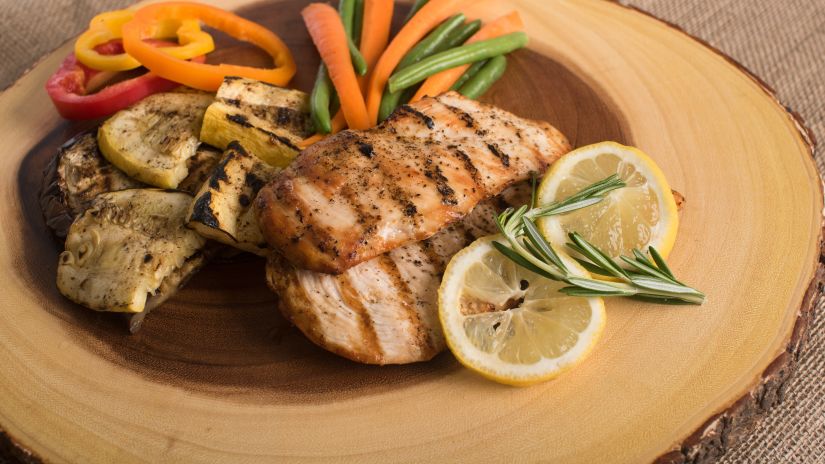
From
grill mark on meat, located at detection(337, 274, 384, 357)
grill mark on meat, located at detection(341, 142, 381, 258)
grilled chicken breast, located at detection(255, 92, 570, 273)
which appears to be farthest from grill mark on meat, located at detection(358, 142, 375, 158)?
grill mark on meat, located at detection(337, 274, 384, 357)

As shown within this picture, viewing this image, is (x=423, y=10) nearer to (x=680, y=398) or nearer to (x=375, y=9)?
(x=375, y=9)

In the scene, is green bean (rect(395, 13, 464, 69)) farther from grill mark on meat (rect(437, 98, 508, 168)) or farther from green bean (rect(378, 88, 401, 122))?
grill mark on meat (rect(437, 98, 508, 168))

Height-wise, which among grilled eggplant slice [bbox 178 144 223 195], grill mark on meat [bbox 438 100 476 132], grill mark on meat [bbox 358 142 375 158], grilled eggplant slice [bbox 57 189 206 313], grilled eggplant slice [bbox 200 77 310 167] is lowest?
grilled eggplant slice [bbox 57 189 206 313]

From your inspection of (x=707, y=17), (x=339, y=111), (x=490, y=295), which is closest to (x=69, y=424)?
(x=490, y=295)

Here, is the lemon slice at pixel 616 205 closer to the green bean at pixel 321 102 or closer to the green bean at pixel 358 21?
the green bean at pixel 321 102

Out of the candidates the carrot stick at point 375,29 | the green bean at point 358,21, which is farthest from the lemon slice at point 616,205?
the green bean at point 358,21

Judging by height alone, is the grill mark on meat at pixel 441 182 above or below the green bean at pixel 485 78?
below
